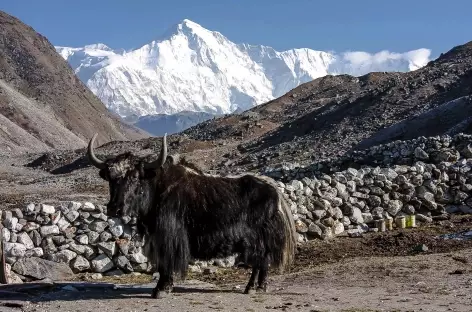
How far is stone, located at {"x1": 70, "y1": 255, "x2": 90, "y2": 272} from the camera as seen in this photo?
9672 millimetres

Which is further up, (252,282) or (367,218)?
(367,218)

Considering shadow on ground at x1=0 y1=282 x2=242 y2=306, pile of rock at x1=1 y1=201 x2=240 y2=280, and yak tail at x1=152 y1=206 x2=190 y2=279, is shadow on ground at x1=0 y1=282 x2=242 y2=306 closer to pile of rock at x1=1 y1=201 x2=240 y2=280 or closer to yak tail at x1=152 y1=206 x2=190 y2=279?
yak tail at x1=152 y1=206 x2=190 y2=279

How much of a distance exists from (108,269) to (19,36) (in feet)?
348

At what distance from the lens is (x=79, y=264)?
31.8 feet

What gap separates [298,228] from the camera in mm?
11492

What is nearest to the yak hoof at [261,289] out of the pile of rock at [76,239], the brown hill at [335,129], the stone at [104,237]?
the pile of rock at [76,239]

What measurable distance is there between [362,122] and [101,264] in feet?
104

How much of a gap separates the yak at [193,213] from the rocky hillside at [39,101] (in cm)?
6407

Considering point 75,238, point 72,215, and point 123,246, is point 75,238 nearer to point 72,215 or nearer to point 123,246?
point 72,215

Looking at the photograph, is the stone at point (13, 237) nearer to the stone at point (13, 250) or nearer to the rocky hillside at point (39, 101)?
the stone at point (13, 250)

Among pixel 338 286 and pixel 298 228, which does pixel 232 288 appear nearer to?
pixel 338 286

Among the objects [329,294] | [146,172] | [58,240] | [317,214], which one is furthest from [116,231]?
[329,294]

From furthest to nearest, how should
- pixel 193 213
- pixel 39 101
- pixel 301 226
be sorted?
pixel 39 101
pixel 301 226
pixel 193 213

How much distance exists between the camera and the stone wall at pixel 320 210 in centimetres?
979
